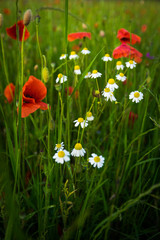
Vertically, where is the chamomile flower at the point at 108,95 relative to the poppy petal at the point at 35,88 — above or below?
below

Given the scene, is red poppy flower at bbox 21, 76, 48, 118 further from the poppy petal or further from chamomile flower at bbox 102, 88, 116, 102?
chamomile flower at bbox 102, 88, 116, 102

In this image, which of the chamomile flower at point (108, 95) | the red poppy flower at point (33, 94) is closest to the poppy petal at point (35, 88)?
the red poppy flower at point (33, 94)

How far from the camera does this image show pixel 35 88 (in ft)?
2.27

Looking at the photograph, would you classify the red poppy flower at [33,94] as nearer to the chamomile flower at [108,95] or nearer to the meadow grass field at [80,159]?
the meadow grass field at [80,159]

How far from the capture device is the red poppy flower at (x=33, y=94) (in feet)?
2.03

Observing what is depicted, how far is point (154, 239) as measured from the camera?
25.3 inches

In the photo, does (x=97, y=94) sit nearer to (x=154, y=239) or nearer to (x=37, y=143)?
(x=37, y=143)

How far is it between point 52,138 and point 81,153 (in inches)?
7.5

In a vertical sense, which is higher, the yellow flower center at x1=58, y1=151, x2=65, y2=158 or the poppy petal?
the poppy petal

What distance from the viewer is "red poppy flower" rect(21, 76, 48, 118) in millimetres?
620

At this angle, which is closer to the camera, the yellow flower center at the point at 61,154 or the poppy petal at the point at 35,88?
the yellow flower center at the point at 61,154

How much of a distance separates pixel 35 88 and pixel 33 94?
0.11 feet

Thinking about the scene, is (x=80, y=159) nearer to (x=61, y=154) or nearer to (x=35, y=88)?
(x=61, y=154)

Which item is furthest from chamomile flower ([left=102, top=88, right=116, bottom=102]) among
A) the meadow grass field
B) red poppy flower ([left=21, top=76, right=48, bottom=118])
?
red poppy flower ([left=21, top=76, right=48, bottom=118])
